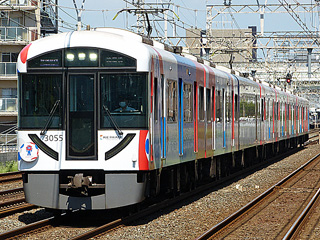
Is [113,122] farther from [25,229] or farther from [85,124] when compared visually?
[25,229]

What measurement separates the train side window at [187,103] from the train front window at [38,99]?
346 centimetres

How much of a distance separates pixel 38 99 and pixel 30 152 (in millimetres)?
826

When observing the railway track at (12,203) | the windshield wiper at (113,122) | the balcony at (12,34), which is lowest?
the railway track at (12,203)

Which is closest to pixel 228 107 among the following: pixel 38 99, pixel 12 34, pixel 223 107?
pixel 223 107

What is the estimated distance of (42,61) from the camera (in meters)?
11.1

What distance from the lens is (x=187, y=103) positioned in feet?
46.1

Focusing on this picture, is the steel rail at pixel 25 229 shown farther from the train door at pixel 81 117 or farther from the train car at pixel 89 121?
the train door at pixel 81 117

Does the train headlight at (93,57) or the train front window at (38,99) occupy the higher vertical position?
the train headlight at (93,57)

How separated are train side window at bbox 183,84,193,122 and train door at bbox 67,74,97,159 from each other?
3.22m

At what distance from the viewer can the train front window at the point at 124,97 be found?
1088 centimetres

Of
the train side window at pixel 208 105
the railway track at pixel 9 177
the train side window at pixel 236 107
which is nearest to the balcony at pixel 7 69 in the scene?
the railway track at pixel 9 177

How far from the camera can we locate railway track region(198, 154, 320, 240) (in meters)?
10.6

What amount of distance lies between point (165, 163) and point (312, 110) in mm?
92243

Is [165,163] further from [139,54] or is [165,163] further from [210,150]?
[210,150]
